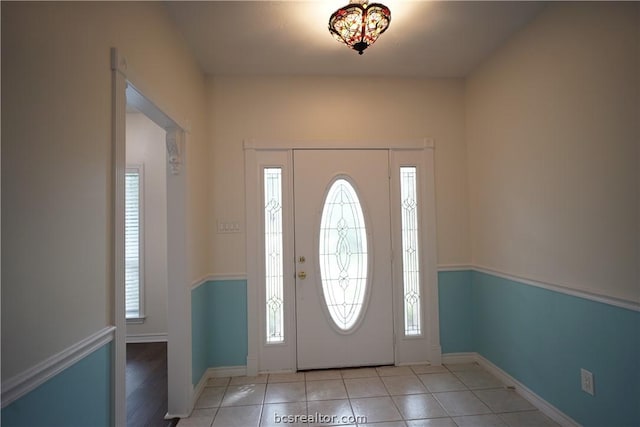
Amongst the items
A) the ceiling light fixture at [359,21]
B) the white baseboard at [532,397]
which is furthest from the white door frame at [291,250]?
the ceiling light fixture at [359,21]

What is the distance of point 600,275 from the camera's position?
73.0 inches

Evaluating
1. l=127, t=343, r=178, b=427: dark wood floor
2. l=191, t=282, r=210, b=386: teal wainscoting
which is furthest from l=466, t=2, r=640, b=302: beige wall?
l=127, t=343, r=178, b=427: dark wood floor

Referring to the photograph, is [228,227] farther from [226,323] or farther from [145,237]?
[145,237]

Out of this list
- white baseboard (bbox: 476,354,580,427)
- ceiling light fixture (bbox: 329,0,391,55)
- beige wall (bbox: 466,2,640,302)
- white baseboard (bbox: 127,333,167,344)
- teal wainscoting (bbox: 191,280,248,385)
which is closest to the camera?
beige wall (bbox: 466,2,640,302)

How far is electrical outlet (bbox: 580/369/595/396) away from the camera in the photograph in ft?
6.29

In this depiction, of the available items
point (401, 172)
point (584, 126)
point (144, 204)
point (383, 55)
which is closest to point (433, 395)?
point (401, 172)

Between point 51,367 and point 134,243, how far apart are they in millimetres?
3086

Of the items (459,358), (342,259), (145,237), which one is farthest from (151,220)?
(459,358)

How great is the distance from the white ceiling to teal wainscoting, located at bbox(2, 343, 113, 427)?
6.72 feet

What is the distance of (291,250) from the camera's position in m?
3.00

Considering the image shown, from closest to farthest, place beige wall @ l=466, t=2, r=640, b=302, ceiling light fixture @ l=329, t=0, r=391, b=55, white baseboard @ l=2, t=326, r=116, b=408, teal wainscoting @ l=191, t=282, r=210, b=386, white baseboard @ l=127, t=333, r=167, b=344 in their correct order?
white baseboard @ l=2, t=326, r=116, b=408
beige wall @ l=466, t=2, r=640, b=302
ceiling light fixture @ l=329, t=0, r=391, b=55
teal wainscoting @ l=191, t=282, r=210, b=386
white baseboard @ l=127, t=333, r=167, b=344

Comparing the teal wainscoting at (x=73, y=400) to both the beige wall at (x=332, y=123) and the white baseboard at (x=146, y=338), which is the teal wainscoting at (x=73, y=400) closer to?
the beige wall at (x=332, y=123)

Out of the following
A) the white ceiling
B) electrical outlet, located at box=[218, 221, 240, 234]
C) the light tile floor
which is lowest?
the light tile floor

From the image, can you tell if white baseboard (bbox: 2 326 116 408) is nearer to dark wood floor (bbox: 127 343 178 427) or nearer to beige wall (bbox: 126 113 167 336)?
dark wood floor (bbox: 127 343 178 427)
